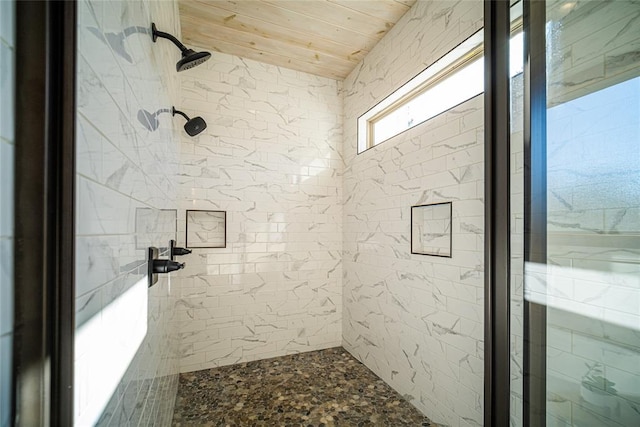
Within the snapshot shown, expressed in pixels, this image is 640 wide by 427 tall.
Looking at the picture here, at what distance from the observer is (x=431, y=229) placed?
6.11ft

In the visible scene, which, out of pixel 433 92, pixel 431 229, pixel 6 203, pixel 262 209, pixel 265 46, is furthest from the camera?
pixel 262 209

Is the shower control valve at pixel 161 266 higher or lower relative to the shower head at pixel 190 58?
lower

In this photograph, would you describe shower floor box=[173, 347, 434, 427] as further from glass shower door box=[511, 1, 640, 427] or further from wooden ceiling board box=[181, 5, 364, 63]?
wooden ceiling board box=[181, 5, 364, 63]

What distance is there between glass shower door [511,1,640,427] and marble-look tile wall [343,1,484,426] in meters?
0.67

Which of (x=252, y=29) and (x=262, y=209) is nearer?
(x=252, y=29)

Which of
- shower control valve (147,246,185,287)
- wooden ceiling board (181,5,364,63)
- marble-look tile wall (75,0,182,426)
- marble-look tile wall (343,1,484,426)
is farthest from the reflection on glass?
wooden ceiling board (181,5,364,63)

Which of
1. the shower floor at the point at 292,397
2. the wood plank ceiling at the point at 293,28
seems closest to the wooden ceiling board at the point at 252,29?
the wood plank ceiling at the point at 293,28

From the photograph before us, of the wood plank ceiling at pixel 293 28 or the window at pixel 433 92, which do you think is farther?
the wood plank ceiling at pixel 293 28

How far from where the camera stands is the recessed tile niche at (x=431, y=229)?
1.74 m

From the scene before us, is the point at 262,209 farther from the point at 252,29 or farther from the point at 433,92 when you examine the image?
the point at 433,92

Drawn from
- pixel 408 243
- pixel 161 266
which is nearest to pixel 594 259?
pixel 408 243

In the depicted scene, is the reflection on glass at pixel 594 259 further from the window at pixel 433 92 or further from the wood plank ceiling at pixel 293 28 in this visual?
the wood plank ceiling at pixel 293 28

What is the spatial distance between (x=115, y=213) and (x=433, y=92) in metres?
2.05

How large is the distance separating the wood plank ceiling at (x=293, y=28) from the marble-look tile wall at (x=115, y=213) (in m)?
1.15
